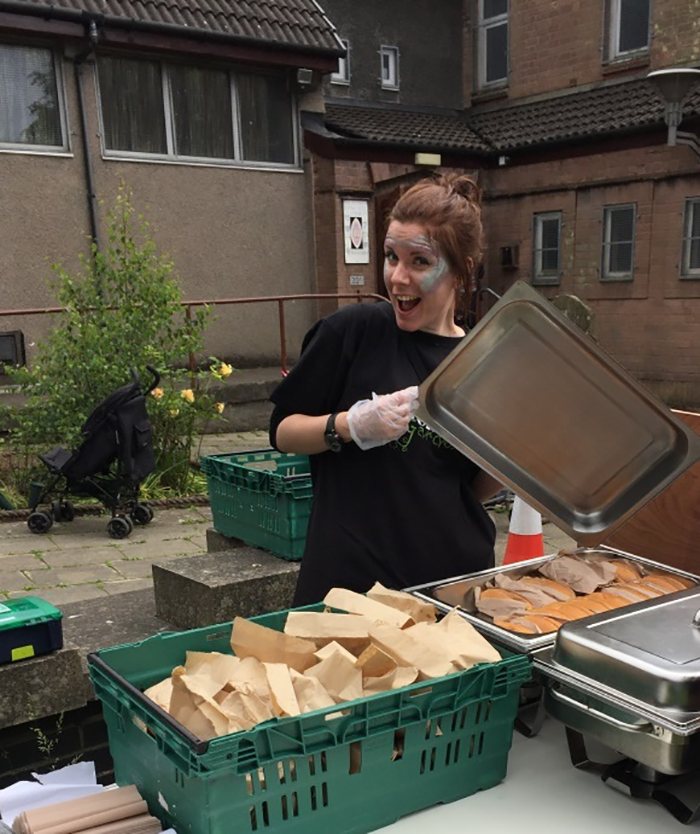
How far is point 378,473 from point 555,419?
1.43 ft

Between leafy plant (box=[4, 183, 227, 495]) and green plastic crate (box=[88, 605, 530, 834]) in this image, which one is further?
leafy plant (box=[4, 183, 227, 495])

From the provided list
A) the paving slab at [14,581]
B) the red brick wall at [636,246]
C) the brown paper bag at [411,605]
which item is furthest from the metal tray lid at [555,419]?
the red brick wall at [636,246]

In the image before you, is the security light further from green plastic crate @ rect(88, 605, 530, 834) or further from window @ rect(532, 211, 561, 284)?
green plastic crate @ rect(88, 605, 530, 834)

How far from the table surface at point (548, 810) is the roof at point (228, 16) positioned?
374 inches

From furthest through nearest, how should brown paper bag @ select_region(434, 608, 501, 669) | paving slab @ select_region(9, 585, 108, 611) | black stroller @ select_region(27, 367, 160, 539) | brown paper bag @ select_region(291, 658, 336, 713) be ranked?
black stroller @ select_region(27, 367, 160, 539) < paving slab @ select_region(9, 585, 108, 611) < brown paper bag @ select_region(434, 608, 501, 669) < brown paper bag @ select_region(291, 658, 336, 713)

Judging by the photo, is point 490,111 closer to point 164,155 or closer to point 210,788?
point 164,155

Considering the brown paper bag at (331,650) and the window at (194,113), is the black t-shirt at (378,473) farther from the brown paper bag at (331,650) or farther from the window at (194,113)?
the window at (194,113)

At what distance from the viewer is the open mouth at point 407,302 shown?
185 cm

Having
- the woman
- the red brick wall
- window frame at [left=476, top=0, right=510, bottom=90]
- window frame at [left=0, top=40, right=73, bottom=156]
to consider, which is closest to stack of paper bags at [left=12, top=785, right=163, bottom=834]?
the woman

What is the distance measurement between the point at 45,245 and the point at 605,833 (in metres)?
9.45

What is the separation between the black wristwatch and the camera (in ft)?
5.95

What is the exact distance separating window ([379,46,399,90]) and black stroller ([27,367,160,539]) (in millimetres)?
9430

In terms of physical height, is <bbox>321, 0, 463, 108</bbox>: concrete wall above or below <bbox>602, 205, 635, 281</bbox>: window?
above

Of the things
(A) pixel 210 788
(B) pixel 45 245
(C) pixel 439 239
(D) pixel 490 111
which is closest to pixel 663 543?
(C) pixel 439 239
